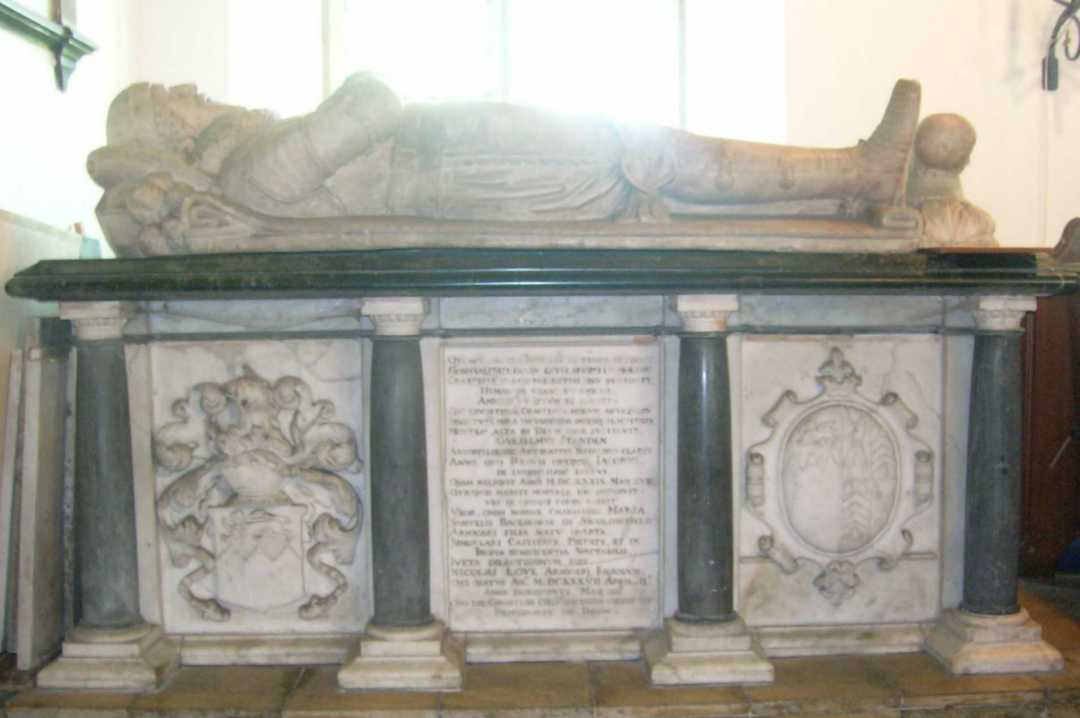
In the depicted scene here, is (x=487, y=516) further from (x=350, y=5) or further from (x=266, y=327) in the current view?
(x=350, y=5)

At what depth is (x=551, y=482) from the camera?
3156 mm

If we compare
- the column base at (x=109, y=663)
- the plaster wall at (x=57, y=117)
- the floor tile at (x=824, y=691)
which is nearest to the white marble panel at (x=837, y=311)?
the floor tile at (x=824, y=691)

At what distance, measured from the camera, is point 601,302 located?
Answer: 3154mm

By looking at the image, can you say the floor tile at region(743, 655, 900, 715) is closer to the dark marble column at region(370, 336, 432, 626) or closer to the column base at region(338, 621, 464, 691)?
the column base at region(338, 621, 464, 691)

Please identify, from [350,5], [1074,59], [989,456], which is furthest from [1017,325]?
[350,5]

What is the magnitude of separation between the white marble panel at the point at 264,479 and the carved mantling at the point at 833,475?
123cm

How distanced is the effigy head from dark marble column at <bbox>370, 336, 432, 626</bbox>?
97cm

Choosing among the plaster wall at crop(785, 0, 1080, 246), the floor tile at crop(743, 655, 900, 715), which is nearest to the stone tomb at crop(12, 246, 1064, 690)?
the floor tile at crop(743, 655, 900, 715)

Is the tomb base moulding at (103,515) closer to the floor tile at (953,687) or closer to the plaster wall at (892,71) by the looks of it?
the floor tile at (953,687)

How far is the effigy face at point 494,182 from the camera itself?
3.02m

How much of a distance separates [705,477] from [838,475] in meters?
0.46

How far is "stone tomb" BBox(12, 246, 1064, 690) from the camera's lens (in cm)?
309

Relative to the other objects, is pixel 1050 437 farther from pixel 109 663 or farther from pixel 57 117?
pixel 57 117

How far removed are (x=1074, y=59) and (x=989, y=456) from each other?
2852 millimetres
